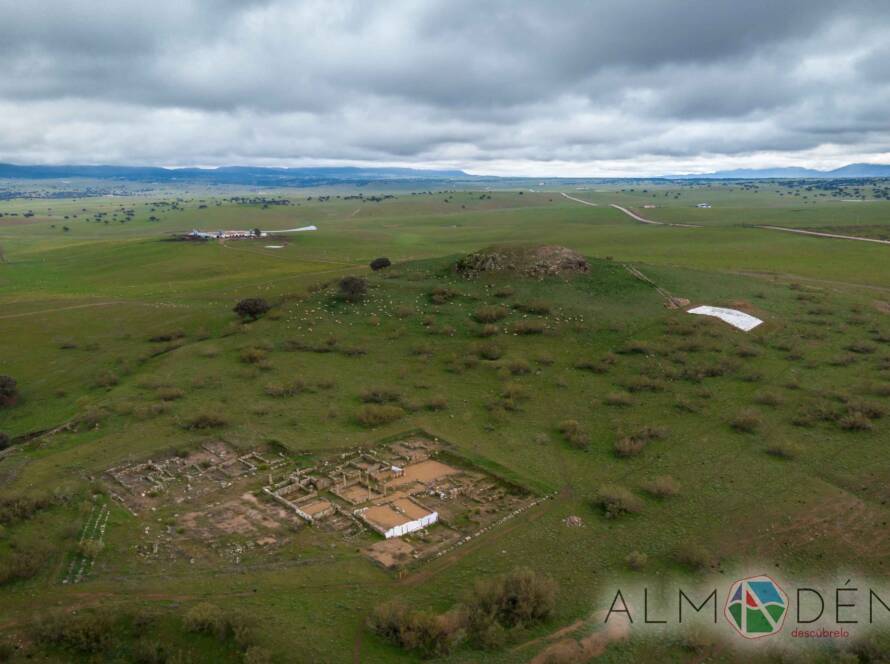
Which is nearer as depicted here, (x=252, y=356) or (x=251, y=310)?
(x=252, y=356)

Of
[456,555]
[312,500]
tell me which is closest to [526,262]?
[312,500]

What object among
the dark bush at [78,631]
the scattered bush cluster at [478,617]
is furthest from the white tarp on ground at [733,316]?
the dark bush at [78,631]

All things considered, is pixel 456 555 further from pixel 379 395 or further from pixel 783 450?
pixel 783 450

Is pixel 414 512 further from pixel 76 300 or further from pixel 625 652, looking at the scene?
pixel 76 300

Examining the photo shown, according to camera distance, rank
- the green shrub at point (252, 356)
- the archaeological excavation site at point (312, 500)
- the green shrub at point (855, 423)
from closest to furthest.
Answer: the archaeological excavation site at point (312, 500) → the green shrub at point (855, 423) → the green shrub at point (252, 356)

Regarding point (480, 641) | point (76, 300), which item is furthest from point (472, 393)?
point (76, 300)

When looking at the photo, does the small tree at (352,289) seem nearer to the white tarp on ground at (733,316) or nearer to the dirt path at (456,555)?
the white tarp on ground at (733,316)

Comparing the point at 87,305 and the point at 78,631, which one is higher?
the point at 87,305
